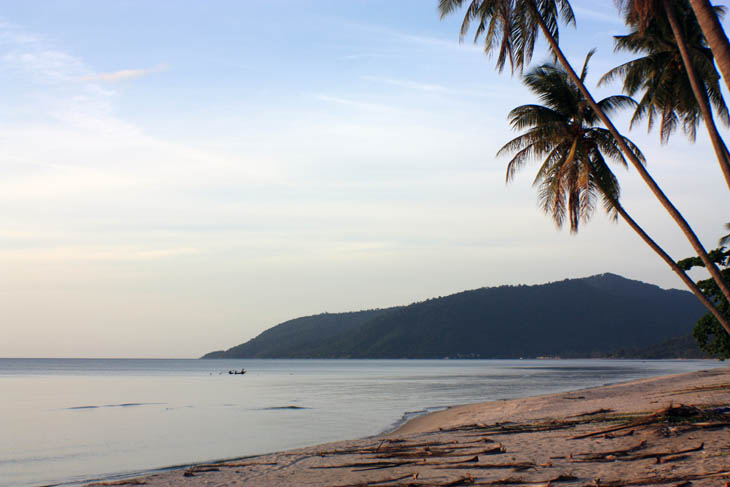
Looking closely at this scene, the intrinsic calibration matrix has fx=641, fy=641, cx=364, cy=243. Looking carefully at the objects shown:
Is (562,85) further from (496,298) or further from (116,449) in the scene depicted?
(496,298)

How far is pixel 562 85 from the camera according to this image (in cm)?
1814

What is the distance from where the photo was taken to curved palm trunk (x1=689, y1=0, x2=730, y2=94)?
8.38 m

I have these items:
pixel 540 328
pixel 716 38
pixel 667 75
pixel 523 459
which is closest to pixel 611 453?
pixel 523 459

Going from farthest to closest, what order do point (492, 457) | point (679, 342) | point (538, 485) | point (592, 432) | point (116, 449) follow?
point (679, 342) < point (116, 449) < point (592, 432) < point (492, 457) < point (538, 485)

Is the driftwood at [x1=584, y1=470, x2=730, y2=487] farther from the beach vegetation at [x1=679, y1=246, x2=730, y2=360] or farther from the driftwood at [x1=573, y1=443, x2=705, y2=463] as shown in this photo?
the beach vegetation at [x1=679, y1=246, x2=730, y2=360]

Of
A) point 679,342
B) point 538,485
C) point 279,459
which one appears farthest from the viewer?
point 679,342

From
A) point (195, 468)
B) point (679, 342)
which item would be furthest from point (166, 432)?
point (679, 342)

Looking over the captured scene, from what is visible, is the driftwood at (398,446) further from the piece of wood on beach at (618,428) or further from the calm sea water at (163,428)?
the calm sea water at (163,428)

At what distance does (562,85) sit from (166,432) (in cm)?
1798

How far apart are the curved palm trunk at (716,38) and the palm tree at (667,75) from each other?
6.75 meters

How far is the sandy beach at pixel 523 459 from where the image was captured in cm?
885

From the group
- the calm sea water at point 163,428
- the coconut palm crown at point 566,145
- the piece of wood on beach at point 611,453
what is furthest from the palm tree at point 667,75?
the calm sea water at point 163,428

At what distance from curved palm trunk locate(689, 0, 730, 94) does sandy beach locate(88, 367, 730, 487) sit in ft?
17.2

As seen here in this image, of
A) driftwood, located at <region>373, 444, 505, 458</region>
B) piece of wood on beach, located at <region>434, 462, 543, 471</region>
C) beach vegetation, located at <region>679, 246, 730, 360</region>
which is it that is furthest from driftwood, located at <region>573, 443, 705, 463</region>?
beach vegetation, located at <region>679, 246, 730, 360</region>
